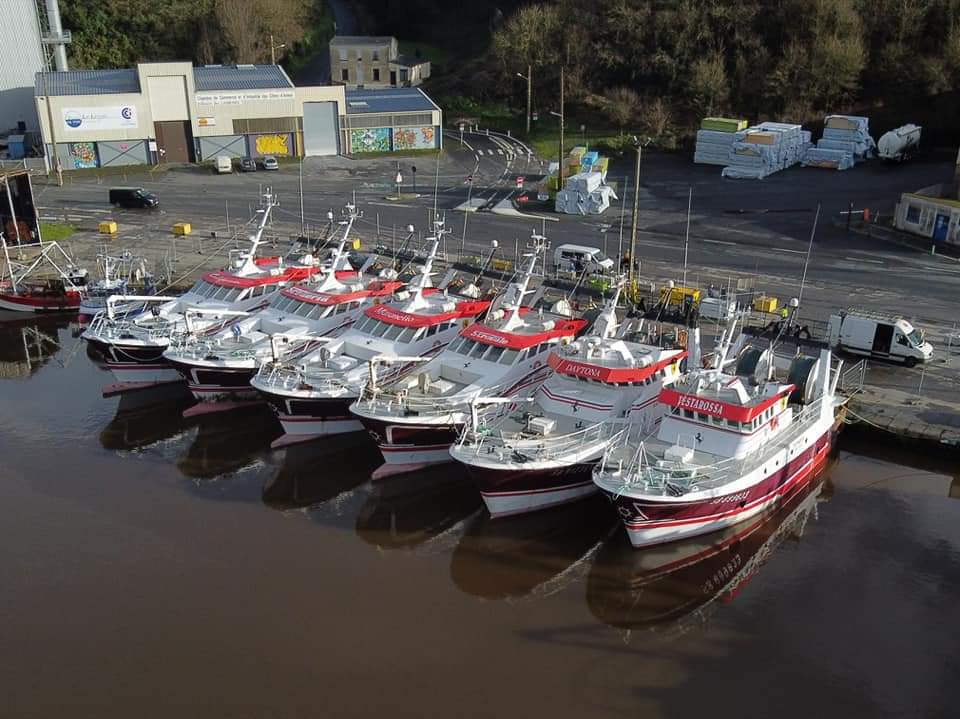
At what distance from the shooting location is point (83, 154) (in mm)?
65875

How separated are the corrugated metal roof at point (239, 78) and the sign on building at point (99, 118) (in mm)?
5533

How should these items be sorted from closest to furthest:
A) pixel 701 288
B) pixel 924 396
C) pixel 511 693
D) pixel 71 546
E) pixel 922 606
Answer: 1. pixel 511 693
2. pixel 922 606
3. pixel 71 546
4. pixel 924 396
5. pixel 701 288

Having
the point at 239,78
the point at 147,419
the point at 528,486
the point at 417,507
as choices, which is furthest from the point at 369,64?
the point at 528,486

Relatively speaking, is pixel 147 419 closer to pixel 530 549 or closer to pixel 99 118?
pixel 530 549

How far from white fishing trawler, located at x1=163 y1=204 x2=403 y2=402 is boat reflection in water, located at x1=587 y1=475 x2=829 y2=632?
1376 cm

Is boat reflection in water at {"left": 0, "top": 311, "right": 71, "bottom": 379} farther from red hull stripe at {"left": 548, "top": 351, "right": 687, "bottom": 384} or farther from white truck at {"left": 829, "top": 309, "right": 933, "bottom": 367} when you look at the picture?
white truck at {"left": 829, "top": 309, "right": 933, "bottom": 367}

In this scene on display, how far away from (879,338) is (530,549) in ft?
56.6

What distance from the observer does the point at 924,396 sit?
103 feet

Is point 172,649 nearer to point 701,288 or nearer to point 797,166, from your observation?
point 701,288

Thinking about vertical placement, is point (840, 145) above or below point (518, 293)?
above

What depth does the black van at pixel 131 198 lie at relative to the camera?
57.5 metres

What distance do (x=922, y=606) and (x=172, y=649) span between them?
17778 mm

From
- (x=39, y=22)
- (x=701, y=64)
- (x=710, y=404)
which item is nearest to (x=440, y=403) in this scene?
(x=710, y=404)

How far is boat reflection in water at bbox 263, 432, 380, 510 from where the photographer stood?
90.6 ft
